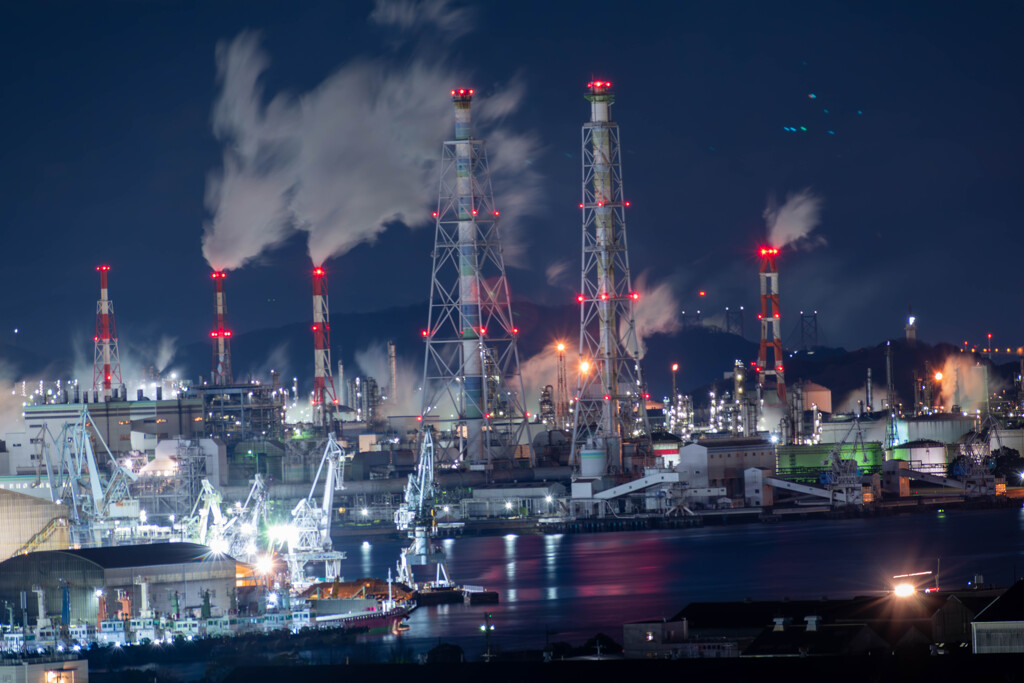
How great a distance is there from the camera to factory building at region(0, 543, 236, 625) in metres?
18.1

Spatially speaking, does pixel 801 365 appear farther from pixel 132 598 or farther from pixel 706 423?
pixel 132 598

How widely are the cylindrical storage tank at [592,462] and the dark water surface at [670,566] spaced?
87.8 inches

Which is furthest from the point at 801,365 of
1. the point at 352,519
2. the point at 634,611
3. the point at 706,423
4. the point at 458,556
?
the point at 634,611

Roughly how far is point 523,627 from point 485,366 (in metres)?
15.7

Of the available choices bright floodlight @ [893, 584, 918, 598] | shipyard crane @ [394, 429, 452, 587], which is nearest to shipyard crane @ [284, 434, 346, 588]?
shipyard crane @ [394, 429, 452, 587]

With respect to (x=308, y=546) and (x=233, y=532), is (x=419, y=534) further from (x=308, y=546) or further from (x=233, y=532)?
(x=233, y=532)

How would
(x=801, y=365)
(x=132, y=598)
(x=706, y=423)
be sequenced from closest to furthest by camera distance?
(x=132, y=598)
(x=706, y=423)
(x=801, y=365)

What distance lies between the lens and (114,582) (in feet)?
59.4

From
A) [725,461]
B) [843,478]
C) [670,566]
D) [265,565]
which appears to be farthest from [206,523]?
[843,478]

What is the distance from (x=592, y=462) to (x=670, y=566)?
8642mm

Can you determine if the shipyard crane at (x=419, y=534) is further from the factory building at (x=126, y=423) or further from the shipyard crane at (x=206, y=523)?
the factory building at (x=126, y=423)

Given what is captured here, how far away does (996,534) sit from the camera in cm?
2544

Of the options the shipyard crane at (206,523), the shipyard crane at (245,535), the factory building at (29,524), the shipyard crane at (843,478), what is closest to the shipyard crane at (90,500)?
the factory building at (29,524)

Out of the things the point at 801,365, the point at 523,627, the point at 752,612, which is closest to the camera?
the point at 752,612
